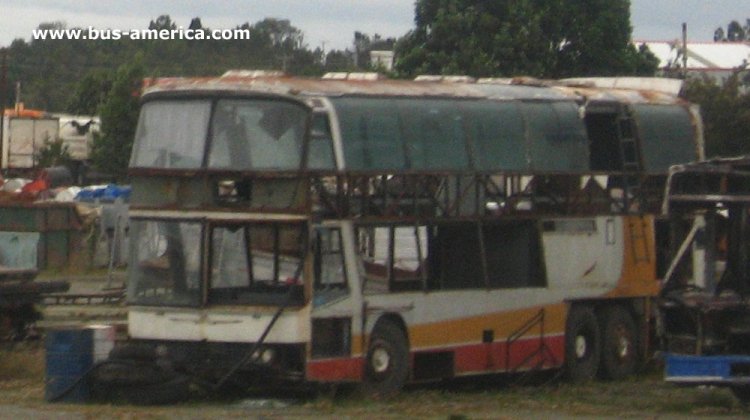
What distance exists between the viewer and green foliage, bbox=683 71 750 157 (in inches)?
1782

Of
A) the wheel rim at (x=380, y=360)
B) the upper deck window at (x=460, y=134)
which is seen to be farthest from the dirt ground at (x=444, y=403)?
the upper deck window at (x=460, y=134)

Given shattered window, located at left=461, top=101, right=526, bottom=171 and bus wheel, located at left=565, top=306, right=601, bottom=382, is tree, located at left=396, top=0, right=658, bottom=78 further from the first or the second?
shattered window, located at left=461, top=101, right=526, bottom=171

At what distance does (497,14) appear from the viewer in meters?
48.2

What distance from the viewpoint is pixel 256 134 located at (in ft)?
61.4

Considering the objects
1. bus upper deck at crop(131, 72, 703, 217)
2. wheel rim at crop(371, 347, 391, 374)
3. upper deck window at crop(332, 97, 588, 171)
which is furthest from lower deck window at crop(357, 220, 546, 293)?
upper deck window at crop(332, 97, 588, 171)

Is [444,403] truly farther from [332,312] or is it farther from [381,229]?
[381,229]

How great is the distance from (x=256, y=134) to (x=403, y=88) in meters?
2.91

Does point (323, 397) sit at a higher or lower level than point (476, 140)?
lower

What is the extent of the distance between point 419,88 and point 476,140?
39.7 inches

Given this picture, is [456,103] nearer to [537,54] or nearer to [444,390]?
[444,390]

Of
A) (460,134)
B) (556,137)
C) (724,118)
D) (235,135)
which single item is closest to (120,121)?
(724,118)

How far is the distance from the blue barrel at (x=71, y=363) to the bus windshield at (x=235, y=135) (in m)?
2.24

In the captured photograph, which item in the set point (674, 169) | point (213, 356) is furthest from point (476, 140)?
point (213, 356)

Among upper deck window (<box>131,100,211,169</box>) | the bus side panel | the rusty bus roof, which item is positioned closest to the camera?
the bus side panel
